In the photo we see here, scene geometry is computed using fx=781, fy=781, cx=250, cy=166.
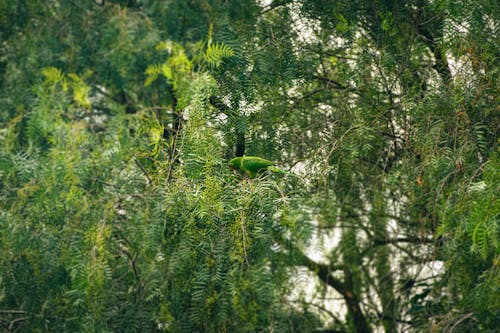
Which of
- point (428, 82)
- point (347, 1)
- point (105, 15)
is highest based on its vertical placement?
point (105, 15)

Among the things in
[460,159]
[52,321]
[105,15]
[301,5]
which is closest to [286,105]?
[301,5]

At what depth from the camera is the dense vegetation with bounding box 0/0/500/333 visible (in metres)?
3.39

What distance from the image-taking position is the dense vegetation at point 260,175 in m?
3.39

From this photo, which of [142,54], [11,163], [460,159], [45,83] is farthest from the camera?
[142,54]

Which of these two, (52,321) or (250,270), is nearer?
(250,270)

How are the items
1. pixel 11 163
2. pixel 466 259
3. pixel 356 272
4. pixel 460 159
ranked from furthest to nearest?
1. pixel 356 272
2. pixel 11 163
3. pixel 466 259
4. pixel 460 159

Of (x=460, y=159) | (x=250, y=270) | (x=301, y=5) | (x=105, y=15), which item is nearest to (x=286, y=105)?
(x=301, y=5)

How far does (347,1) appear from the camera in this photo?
14.5 ft

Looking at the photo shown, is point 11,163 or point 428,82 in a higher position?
point 428,82

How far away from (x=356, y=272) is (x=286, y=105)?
235 centimetres

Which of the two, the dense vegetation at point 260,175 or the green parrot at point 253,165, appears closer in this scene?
the green parrot at point 253,165

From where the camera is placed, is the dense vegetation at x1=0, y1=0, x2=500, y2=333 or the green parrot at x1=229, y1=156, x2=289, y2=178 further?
the dense vegetation at x1=0, y1=0, x2=500, y2=333

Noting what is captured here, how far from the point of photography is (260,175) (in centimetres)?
320

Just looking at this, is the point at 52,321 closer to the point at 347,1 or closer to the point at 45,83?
the point at 45,83
